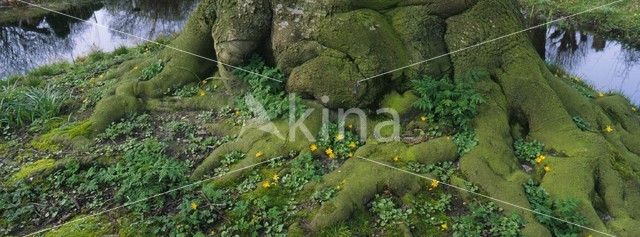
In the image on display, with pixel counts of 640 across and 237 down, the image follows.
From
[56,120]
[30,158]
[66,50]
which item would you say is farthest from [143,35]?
[30,158]

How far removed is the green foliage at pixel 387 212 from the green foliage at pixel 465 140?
87 cm

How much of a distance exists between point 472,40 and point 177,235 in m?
3.28

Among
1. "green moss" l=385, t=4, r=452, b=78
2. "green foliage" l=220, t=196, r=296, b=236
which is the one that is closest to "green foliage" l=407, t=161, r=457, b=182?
"green moss" l=385, t=4, r=452, b=78

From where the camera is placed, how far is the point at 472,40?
5.09m

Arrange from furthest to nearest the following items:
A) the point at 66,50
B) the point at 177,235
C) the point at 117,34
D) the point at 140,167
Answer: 1. the point at 117,34
2. the point at 66,50
3. the point at 140,167
4. the point at 177,235

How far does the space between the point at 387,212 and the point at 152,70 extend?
3473 mm

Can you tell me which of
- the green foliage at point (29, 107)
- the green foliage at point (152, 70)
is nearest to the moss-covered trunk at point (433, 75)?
the green foliage at point (152, 70)

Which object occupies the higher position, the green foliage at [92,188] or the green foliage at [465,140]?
the green foliage at [465,140]

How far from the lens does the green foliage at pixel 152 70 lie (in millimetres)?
6094

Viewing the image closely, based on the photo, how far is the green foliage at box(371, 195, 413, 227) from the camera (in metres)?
4.03

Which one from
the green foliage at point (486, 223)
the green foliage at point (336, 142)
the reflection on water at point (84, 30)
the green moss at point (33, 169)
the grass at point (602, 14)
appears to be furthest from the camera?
the reflection on water at point (84, 30)

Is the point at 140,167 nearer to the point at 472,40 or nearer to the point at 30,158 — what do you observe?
the point at 30,158

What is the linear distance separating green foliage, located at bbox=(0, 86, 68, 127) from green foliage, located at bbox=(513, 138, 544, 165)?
504cm

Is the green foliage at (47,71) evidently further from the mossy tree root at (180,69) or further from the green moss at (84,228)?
the green moss at (84,228)
